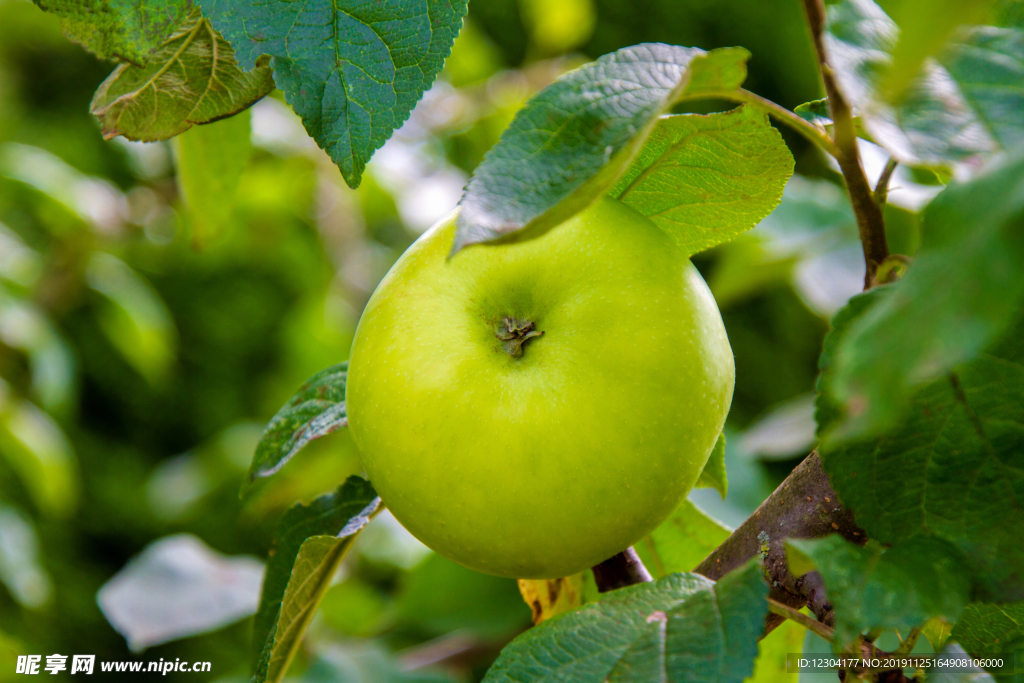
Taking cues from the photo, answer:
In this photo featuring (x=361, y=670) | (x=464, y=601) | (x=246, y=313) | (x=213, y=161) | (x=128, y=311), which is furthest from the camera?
(x=246, y=313)

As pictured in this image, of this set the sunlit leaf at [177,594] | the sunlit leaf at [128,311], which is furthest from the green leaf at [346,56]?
the sunlit leaf at [128,311]

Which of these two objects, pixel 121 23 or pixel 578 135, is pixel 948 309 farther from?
pixel 121 23

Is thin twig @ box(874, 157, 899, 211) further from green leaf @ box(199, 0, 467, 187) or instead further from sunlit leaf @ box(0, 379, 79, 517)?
sunlit leaf @ box(0, 379, 79, 517)

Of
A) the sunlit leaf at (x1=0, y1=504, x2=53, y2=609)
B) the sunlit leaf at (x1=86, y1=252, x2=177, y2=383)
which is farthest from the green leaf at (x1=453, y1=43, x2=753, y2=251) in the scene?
the sunlit leaf at (x1=86, y1=252, x2=177, y2=383)

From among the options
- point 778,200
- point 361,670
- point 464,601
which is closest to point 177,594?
point 361,670

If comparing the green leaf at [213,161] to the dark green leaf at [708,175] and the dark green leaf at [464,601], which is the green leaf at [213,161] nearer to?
the dark green leaf at [708,175]

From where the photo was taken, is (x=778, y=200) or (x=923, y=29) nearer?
(x=923, y=29)

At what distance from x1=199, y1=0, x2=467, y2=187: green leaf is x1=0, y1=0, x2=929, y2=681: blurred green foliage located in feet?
1.27

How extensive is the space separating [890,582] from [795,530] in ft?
0.30

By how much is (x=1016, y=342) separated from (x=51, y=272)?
1.57 m

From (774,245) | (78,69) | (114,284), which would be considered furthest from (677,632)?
(78,69)

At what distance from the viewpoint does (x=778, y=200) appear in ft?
1.37

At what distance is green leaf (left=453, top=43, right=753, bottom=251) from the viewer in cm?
27

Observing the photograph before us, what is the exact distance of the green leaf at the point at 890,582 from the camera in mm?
289
